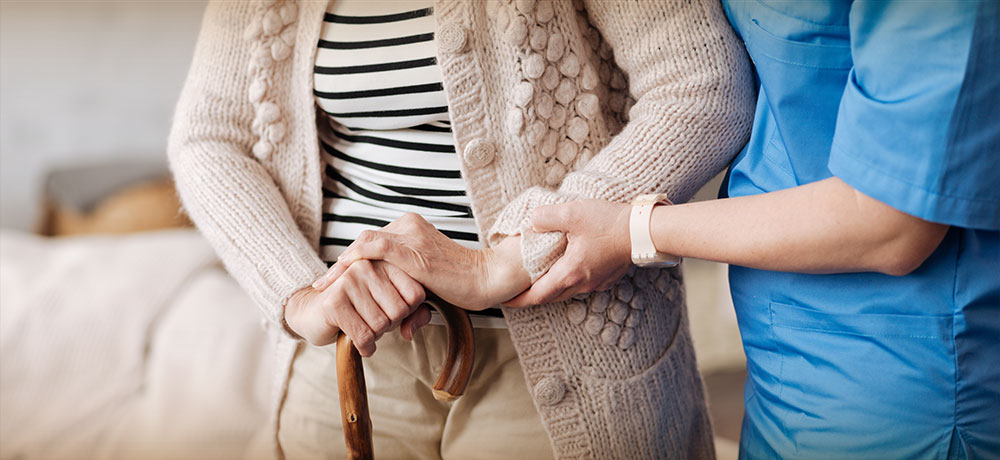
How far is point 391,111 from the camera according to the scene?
82 centimetres

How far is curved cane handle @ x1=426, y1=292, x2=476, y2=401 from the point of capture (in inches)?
29.5

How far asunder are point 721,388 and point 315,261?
195 centimetres

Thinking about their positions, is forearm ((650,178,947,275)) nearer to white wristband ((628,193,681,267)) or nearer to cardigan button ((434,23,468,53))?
white wristband ((628,193,681,267))

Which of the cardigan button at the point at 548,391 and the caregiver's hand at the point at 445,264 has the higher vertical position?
the caregiver's hand at the point at 445,264

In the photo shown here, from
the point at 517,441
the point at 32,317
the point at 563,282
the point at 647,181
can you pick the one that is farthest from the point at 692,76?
the point at 32,317

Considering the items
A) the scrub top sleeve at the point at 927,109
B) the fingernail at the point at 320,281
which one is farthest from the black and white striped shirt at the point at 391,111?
the scrub top sleeve at the point at 927,109

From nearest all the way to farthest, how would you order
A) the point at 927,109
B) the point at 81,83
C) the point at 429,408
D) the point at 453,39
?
the point at 927,109, the point at 453,39, the point at 429,408, the point at 81,83

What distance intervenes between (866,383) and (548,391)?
1.04 feet

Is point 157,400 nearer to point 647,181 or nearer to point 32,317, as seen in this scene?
point 32,317

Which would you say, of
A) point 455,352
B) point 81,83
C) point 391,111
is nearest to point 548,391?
point 455,352

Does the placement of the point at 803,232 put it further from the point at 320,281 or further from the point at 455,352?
the point at 320,281

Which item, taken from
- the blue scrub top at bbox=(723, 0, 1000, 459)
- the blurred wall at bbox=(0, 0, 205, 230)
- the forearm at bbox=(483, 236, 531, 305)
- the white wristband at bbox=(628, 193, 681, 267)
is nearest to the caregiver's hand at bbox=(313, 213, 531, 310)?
the forearm at bbox=(483, 236, 531, 305)

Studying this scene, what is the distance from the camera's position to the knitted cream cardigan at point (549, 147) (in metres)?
0.76

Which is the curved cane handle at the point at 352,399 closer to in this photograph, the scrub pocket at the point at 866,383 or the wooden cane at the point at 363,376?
the wooden cane at the point at 363,376
